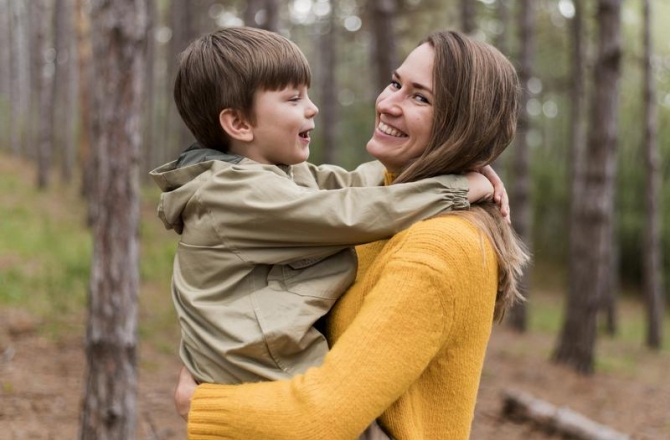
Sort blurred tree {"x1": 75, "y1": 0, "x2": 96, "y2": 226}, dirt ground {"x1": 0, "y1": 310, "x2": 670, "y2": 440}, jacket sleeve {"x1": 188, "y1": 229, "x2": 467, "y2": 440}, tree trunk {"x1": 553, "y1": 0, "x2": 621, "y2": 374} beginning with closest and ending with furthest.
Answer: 1. jacket sleeve {"x1": 188, "y1": 229, "x2": 467, "y2": 440}
2. dirt ground {"x1": 0, "y1": 310, "x2": 670, "y2": 440}
3. tree trunk {"x1": 553, "y1": 0, "x2": 621, "y2": 374}
4. blurred tree {"x1": 75, "y1": 0, "x2": 96, "y2": 226}

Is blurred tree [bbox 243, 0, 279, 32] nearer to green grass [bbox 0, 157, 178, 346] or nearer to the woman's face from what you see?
green grass [bbox 0, 157, 178, 346]

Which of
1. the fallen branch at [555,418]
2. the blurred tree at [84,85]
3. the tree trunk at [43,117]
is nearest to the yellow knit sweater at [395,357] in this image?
the fallen branch at [555,418]

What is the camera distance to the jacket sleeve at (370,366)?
1.54 m

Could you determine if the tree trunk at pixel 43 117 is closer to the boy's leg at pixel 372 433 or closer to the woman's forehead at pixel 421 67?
the woman's forehead at pixel 421 67

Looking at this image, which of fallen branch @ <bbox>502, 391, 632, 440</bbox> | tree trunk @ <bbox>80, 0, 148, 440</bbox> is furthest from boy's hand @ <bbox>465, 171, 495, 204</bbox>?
fallen branch @ <bbox>502, 391, 632, 440</bbox>

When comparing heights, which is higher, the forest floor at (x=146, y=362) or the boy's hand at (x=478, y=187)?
the boy's hand at (x=478, y=187)

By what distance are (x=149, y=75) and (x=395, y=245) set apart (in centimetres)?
1965

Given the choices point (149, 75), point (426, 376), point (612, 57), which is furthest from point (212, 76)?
point (149, 75)

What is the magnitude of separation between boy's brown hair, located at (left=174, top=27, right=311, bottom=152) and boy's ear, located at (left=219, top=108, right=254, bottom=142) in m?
0.02

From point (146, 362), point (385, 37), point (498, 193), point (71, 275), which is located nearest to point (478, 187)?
point (498, 193)

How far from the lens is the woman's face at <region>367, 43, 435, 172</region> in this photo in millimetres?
1884

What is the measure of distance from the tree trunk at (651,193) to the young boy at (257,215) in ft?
37.9

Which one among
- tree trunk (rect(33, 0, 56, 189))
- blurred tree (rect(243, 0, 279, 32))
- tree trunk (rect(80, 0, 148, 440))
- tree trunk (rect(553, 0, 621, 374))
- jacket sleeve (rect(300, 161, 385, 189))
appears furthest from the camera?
tree trunk (rect(33, 0, 56, 189))

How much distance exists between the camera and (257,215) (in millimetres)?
1730
